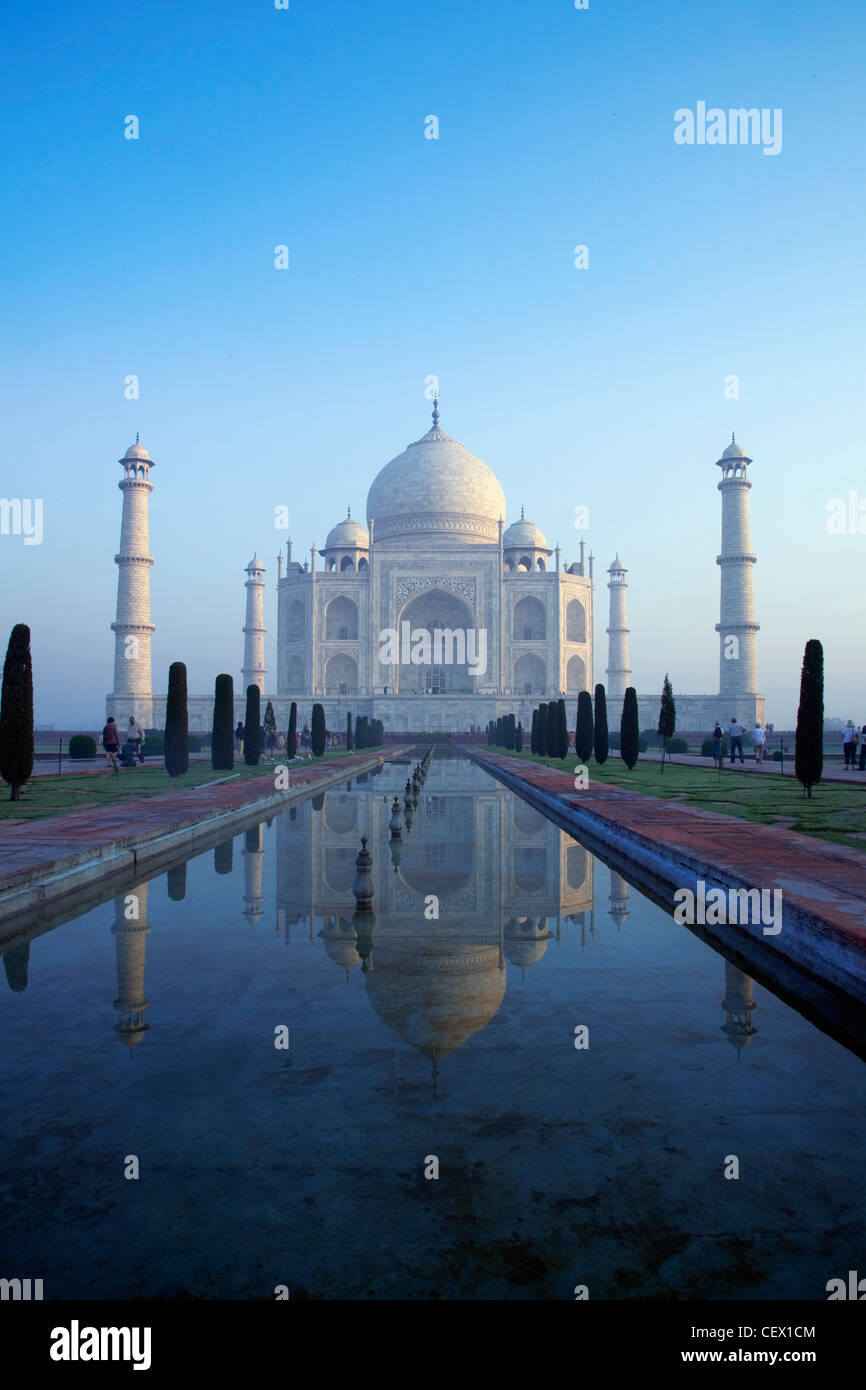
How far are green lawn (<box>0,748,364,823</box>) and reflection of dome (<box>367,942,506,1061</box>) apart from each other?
587 centimetres

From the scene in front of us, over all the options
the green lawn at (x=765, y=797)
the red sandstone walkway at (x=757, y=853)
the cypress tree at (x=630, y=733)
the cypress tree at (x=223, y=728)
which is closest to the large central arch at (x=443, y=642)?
the cypress tree at (x=630, y=733)

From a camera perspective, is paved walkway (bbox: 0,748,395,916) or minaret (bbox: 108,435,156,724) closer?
paved walkway (bbox: 0,748,395,916)

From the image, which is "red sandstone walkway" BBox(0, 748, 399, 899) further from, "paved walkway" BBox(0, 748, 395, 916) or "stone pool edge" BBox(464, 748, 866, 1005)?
"stone pool edge" BBox(464, 748, 866, 1005)

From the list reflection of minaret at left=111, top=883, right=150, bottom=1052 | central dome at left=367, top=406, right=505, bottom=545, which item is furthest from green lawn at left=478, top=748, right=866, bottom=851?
central dome at left=367, top=406, right=505, bottom=545

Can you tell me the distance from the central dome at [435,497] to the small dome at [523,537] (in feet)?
5.62

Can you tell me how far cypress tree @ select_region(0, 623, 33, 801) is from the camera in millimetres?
11875

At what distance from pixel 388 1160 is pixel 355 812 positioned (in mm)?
8487

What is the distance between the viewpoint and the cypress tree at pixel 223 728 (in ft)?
58.7

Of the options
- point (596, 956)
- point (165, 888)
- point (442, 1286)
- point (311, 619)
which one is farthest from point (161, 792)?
point (311, 619)

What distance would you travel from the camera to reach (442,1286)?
1.73m

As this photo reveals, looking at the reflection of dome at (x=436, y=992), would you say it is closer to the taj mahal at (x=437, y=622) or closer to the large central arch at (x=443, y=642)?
the taj mahal at (x=437, y=622)

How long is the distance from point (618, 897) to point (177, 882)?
9.53 ft
